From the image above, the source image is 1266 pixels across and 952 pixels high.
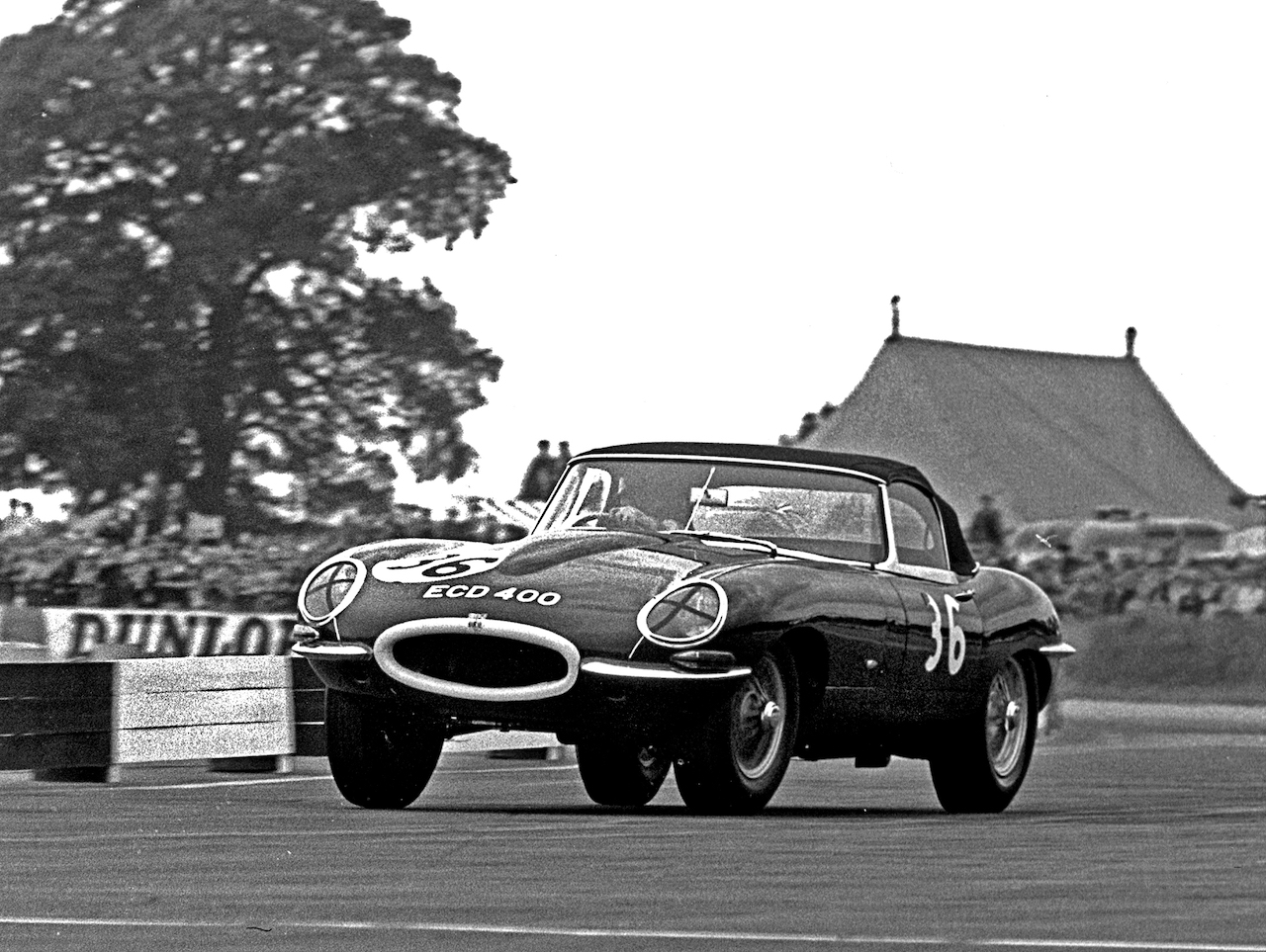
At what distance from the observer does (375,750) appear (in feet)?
41.2

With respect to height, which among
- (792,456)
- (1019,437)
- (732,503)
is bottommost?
(1019,437)

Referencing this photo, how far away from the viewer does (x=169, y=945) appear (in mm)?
7242

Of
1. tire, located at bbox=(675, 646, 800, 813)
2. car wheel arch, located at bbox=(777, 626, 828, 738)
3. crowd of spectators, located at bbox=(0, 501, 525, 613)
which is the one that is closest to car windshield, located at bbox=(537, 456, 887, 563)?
car wheel arch, located at bbox=(777, 626, 828, 738)

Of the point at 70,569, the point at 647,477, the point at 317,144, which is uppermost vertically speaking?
the point at 317,144

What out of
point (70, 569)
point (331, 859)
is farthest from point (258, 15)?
point (331, 859)

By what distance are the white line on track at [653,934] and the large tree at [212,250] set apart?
31624 millimetres

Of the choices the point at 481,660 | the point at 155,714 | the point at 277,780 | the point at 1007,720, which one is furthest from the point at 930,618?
the point at 155,714

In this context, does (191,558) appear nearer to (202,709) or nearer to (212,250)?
(212,250)

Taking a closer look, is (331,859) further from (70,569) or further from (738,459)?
(70,569)

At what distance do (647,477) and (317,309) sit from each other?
90.4 ft

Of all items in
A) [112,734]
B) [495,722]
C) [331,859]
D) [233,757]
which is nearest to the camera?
[331,859]

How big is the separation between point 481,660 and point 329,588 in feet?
2.96

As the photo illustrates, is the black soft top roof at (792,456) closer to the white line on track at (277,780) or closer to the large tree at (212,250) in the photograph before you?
the white line on track at (277,780)

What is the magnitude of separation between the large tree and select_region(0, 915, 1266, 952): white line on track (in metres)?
31.6
